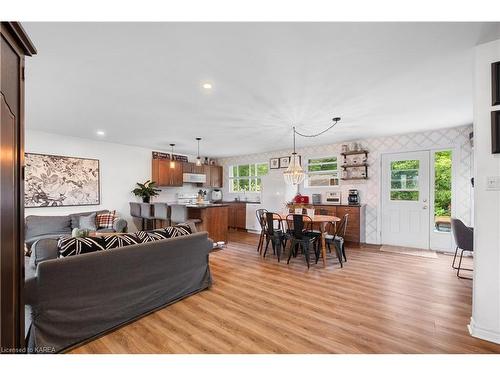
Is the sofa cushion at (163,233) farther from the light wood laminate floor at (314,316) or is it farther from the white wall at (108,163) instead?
the white wall at (108,163)

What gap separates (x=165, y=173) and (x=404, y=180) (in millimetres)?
5777

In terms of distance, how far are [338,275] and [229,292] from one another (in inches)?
62.3

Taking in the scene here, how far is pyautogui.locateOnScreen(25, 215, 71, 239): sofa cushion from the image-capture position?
12.9 feet

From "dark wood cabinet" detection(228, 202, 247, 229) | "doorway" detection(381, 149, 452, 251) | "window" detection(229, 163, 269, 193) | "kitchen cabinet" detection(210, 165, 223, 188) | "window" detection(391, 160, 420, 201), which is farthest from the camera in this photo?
"kitchen cabinet" detection(210, 165, 223, 188)

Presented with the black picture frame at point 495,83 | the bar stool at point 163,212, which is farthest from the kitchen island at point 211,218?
the black picture frame at point 495,83

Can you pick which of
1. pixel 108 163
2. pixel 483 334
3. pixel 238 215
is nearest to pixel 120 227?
pixel 108 163

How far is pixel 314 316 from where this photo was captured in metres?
2.21

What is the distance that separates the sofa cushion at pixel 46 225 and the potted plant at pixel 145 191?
1.55m

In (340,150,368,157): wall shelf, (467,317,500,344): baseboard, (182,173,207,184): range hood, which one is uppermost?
(340,150,368,157): wall shelf

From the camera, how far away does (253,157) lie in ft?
24.4

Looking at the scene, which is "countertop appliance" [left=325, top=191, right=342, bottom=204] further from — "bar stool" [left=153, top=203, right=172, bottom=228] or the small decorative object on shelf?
"bar stool" [left=153, top=203, right=172, bottom=228]

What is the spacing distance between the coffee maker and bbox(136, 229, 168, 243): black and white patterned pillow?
166 inches

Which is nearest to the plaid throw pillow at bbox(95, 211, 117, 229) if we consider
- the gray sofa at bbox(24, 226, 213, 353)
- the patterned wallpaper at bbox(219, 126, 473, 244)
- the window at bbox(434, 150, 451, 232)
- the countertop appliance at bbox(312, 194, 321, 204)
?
the gray sofa at bbox(24, 226, 213, 353)

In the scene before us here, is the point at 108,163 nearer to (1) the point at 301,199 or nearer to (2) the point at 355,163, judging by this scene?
(1) the point at 301,199
